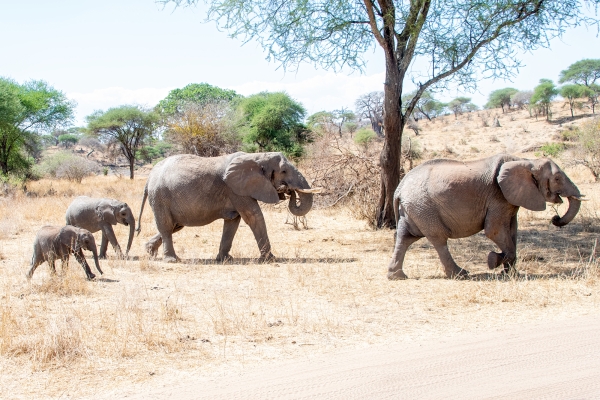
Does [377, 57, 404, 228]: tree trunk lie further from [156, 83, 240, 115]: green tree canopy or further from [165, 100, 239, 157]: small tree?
[156, 83, 240, 115]: green tree canopy

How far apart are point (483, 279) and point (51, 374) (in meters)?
5.58

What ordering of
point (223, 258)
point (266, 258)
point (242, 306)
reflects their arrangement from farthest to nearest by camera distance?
point (223, 258)
point (266, 258)
point (242, 306)

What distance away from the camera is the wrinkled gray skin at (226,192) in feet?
34.4

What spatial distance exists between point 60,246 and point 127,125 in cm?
3013

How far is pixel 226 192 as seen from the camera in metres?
10.7

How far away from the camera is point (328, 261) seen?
33.8ft

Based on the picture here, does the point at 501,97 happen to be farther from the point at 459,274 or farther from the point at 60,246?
the point at 60,246

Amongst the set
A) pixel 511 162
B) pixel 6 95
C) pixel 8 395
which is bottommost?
pixel 8 395

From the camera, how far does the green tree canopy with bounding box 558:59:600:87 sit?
52000 millimetres

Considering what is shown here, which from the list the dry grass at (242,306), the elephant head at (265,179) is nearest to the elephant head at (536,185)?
the dry grass at (242,306)

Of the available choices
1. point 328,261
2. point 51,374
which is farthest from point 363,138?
point 51,374

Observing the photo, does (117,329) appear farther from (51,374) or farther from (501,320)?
(501,320)

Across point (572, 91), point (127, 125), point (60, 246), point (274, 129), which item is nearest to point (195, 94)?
point (127, 125)

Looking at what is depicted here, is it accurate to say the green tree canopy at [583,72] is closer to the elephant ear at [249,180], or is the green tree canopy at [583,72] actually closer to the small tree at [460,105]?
the small tree at [460,105]
